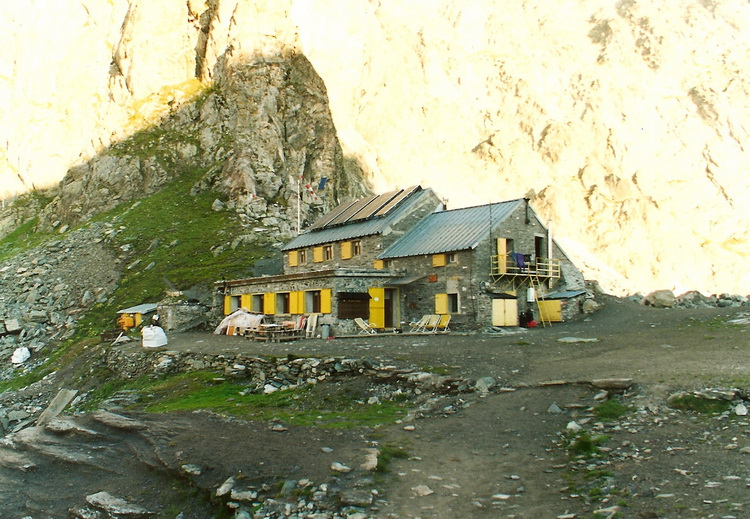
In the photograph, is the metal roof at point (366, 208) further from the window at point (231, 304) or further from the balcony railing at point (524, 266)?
the balcony railing at point (524, 266)

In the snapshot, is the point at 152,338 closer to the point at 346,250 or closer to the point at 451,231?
the point at 346,250

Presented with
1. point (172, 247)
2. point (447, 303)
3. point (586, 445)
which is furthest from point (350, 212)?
point (586, 445)

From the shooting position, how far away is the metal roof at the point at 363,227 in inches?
1609

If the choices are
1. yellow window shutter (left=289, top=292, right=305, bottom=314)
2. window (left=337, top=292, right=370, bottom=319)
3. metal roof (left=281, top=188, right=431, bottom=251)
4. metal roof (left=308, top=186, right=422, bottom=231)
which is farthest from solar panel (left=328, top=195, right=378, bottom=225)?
window (left=337, top=292, right=370, bottom=319)

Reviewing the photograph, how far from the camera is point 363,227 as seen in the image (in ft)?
139

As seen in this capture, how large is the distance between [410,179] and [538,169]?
23568mm

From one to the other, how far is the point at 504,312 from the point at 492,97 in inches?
3671

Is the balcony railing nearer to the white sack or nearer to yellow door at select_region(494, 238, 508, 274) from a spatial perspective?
yellow door at select_region(494, 238, 508, 274)

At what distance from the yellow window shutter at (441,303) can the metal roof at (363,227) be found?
259 inches

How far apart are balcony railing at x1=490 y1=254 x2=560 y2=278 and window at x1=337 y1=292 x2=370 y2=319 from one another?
726 centimetres

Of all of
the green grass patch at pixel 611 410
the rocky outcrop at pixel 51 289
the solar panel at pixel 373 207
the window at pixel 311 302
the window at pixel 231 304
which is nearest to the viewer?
the green grass patch at pixel 611 410

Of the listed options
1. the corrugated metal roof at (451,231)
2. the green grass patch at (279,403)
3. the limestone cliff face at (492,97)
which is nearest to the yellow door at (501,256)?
the corrugated metal roof at (451,231)

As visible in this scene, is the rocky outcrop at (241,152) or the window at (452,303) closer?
the window at (452,303)

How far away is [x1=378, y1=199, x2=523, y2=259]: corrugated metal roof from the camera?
3603 cm
